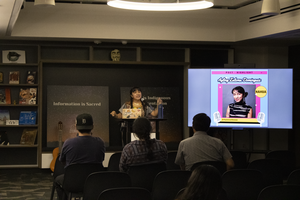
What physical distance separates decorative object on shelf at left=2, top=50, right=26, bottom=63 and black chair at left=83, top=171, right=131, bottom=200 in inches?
197

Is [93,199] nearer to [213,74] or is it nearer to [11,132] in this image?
[213,74]

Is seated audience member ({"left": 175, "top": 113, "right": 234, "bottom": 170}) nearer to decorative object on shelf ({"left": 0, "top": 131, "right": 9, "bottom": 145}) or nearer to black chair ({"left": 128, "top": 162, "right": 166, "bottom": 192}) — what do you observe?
black chair ({"left": 128, "top": 162, "right": 166, "bottom": 192})

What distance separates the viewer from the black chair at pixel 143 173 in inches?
141

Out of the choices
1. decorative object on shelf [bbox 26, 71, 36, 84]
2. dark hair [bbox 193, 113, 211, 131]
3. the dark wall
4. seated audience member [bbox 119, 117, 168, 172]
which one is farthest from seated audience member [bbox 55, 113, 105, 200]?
the dark wall

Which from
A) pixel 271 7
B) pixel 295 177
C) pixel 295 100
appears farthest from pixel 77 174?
pixel 295 100

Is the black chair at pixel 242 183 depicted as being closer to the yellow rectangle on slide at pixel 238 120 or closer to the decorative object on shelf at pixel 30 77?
the yellow rectangle on slide at pixel 238 120

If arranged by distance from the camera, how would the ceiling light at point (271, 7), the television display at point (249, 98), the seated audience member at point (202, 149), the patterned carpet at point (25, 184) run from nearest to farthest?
the seated audience member at point (202, 149), the ceiling light at point (271, 7), the patterned carpet at point (25, 184), the television display at point (249, 98)

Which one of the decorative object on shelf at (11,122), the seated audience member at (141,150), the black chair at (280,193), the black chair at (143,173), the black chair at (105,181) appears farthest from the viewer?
the decorative object on shelf at (11,122)

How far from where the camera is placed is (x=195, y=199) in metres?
1.84

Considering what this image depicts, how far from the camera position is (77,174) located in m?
3.72

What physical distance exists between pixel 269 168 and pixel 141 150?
1410 millimetres

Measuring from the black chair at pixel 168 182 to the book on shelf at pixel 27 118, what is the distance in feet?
16.0

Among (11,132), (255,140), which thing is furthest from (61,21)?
(255,140)

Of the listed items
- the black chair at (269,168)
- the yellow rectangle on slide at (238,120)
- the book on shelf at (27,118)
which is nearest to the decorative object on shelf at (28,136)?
the book on shelf at (27,118)
